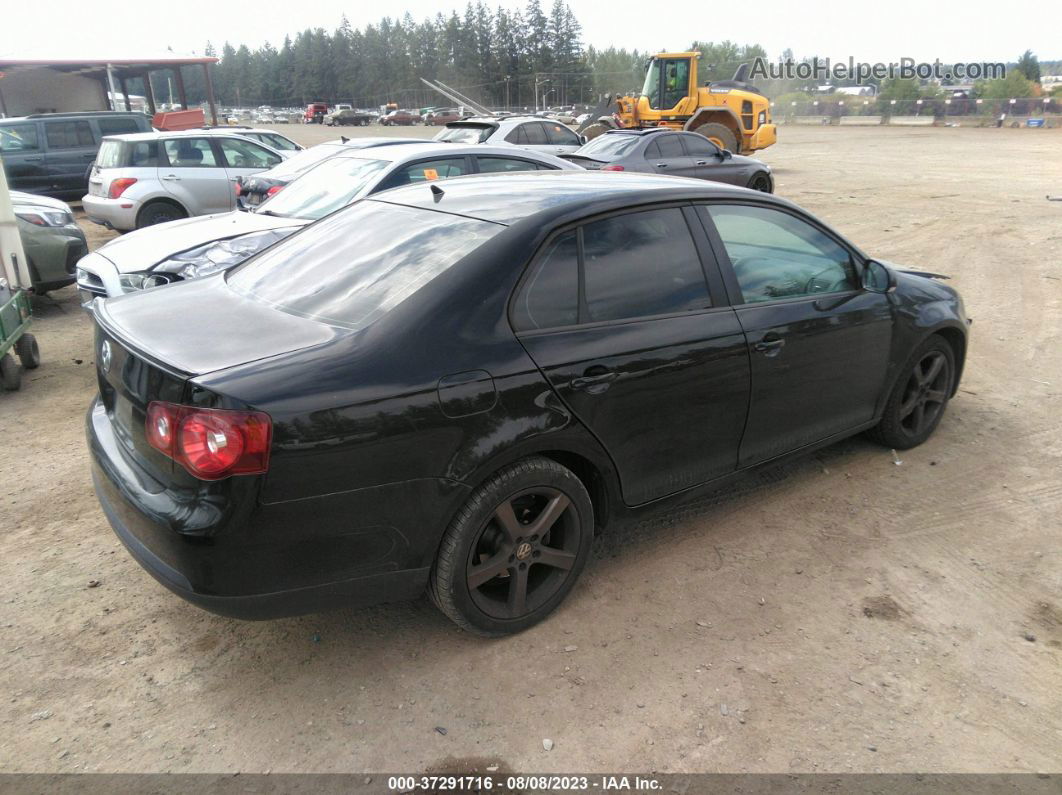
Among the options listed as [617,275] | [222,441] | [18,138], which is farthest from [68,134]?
[222,441]

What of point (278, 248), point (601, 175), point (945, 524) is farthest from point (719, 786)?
point (278, 248)

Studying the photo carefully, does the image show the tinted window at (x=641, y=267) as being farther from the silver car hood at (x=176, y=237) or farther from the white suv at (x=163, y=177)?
the white suv at (x=163, y=177)

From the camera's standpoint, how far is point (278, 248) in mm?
3877

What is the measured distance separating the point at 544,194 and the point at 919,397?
2.71 meters

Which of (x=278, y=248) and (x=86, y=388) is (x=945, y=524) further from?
(x=86, y=388)

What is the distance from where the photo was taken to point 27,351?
6379 millimetres

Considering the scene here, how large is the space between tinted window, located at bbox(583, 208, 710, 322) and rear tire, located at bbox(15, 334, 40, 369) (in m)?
5.16

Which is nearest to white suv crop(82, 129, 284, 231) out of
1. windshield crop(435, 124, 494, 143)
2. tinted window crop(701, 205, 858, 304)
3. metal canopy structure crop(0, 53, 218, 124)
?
windshield crop(435, 124, 494, 143)

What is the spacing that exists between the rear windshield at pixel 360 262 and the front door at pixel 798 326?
1.27m

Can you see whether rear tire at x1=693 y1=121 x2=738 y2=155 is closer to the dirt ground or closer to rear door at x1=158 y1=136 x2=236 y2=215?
rear door at x1=158 y1=136 x2=236 y2=215

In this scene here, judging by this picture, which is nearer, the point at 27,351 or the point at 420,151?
the point at 27,351

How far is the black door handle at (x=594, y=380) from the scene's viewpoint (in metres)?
3.06

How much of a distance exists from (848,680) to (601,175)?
8.15 feet

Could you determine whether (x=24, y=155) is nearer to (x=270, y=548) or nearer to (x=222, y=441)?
(x=222, y=441)
